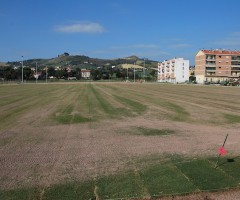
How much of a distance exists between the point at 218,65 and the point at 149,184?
7025 inches

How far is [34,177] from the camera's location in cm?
927

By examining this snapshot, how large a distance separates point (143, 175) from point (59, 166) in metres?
2.50

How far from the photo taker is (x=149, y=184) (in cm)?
867

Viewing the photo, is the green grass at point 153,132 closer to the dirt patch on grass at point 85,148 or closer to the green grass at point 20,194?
the dirt patch on grass at point 85,148

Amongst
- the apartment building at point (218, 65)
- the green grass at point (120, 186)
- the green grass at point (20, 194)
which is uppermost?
the apartment building at point (218, 65)

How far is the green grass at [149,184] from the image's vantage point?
317 inches

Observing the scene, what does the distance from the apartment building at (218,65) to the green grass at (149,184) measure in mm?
172294

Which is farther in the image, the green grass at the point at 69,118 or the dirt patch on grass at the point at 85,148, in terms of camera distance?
the green grass at the point at 69,118

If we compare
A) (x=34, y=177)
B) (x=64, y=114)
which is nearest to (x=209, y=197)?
(x=34, y=177)

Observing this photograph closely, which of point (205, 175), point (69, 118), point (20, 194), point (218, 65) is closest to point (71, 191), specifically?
point (20, 194)

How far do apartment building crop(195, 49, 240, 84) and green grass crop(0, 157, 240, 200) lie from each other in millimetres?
172294

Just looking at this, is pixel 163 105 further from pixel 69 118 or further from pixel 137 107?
pixel 69 118

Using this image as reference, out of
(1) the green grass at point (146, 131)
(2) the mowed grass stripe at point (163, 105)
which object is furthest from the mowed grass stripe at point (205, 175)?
(2) the mowed grass stripe at point (163, 105)

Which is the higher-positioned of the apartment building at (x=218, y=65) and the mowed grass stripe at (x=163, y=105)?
the apartment building at (x=218, y=65)
